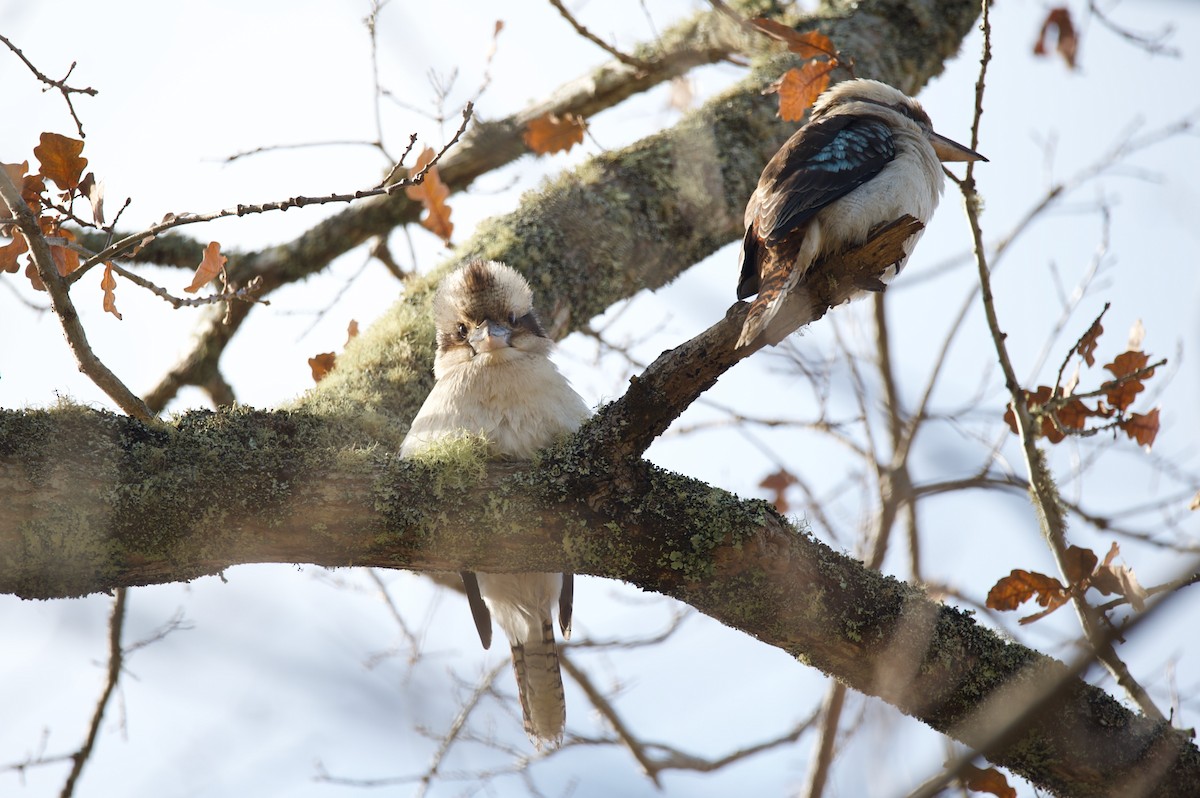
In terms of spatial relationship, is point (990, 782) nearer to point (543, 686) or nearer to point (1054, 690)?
point (543, 686)

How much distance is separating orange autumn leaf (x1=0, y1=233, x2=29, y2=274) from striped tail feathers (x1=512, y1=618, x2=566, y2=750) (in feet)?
8.41

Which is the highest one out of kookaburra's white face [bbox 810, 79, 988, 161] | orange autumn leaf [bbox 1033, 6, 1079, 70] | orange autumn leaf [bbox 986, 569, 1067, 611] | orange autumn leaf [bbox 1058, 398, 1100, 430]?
orange autumn leaf [bbox 1033, 6, 1079, 70]

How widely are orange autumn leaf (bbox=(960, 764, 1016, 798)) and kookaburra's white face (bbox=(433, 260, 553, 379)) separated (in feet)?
7.80

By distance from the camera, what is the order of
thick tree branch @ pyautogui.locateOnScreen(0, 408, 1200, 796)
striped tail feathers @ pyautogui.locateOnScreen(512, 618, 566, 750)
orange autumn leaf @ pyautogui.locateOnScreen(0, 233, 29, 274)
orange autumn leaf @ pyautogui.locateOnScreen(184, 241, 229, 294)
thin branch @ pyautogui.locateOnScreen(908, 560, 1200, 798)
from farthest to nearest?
striped tail feathers @ pyautogui.locateOnScreen(512, 618, 566, 750) → orange autumn leaf @ pyautogui.locateOnScreen(184, 241, 229, 294) → orange autumn leaf @ pyautogui.locateOnScreen(0, 233, 29, 274) → thick tree branch @ pyautogui.locateOnScreen(0, 408, 1200, 796) → thin branch @ pyautogui.locateOnScreen(908, 560, 1200, 798)

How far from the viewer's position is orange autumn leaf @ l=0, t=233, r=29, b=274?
3.35 m

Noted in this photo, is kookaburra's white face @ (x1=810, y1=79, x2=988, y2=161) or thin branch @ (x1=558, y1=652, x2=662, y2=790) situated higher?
kookaburra's white face @ (x1=810, y1=79, x2=988, y2=161)

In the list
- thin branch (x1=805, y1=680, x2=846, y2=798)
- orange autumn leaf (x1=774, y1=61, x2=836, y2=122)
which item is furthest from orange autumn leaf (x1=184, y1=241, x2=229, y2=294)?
thin branch (x1=805, y1=680, x2=846, y2=798)

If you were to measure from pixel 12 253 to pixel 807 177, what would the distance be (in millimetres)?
2854

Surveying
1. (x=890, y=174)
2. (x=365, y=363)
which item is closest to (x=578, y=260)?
(x=365, y=363)

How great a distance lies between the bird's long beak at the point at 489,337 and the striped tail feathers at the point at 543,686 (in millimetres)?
1283

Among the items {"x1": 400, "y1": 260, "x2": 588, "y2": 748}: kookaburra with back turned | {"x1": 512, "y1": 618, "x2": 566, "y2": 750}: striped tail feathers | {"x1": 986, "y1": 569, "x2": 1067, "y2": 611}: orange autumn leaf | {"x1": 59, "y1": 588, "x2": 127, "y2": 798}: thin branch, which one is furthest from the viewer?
{"x1": 512, "y1": 618, "x2": 566, "y2": 750}: striped tail feathers

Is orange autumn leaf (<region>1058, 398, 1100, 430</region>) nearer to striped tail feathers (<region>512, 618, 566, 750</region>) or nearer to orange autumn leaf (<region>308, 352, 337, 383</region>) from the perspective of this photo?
striped tail feathers (<region>512, 618, 566, 750</region>)

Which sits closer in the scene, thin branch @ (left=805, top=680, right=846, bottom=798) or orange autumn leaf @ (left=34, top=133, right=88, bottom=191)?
orange autumn leaf @ (left=34, top=133, right=88, bottom=191)

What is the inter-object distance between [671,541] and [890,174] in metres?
1.95
